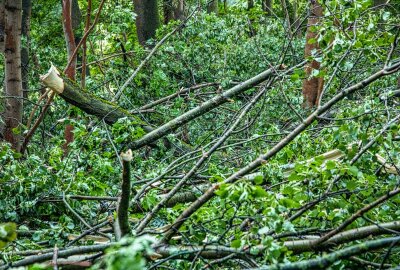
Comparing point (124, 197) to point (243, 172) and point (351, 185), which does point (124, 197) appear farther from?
point (351, 185)

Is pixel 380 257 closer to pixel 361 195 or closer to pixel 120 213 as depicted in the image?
pixel 361 195

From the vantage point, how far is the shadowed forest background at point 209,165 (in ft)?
8.04

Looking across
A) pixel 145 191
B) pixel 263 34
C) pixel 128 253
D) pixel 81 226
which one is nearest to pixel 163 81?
pixel 263 34

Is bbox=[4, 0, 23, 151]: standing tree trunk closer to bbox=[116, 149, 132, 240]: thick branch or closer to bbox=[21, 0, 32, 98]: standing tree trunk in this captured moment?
bbox=[21, 0, 32, 98]: standing tree trunk

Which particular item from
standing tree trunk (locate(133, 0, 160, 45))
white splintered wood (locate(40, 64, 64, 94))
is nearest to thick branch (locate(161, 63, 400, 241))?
white splintered wood (locate(40, 64, 64, 94))

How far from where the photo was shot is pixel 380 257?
269 centimetres

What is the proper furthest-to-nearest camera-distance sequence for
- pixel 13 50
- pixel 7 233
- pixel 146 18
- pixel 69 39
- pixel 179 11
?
pixel 179 11
pixel 146 18
pixel 69 39
pixel 13 50
pixel 7 233

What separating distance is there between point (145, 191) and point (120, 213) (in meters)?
1.49

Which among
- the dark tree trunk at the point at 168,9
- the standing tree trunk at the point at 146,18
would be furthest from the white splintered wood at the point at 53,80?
the dark tree trunk at the point at 168,9

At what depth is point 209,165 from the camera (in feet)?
15.4

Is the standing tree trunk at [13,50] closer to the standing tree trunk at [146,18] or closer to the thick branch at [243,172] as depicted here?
the thick branch at [243,172]

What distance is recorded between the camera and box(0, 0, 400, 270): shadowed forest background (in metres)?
2.45

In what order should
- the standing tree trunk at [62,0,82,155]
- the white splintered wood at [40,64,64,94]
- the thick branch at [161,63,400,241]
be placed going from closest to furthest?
the thick branch at [161,63,400,241]
the white splintered wood at [40,64,64,94]
the standing tree trunk at [62,0,82,155]

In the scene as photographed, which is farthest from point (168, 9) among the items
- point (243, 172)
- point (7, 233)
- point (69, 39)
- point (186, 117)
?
point (7, 233)
